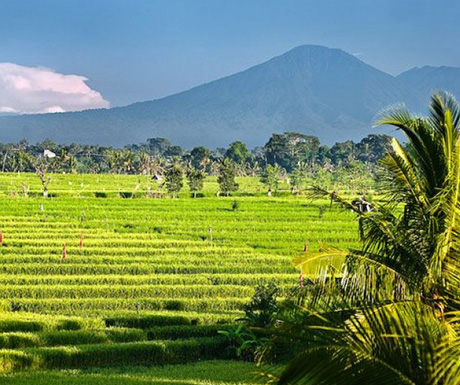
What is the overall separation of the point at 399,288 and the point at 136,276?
629 inches

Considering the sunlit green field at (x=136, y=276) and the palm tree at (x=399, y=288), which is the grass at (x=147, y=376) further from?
the palm tree at (x=399, y=288)

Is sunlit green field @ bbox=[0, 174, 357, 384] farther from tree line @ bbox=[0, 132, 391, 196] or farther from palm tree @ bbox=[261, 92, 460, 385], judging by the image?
tree line @ bbox=[0, 132, 391, 196]

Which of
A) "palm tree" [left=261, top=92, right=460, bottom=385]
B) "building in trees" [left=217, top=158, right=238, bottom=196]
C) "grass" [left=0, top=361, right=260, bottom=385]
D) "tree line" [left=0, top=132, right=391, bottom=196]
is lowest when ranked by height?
"grass" [left=0, top=361, right=260, bottom=385]

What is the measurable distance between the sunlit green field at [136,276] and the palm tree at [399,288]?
3.51ft

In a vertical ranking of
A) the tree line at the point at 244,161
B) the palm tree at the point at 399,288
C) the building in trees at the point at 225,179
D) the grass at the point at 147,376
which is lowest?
the grass at the point at 147,376

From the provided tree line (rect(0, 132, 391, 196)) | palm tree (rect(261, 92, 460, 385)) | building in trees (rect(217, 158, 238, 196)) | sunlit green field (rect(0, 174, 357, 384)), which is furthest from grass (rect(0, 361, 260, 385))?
tree line (rect(0, 132, 391, 196))

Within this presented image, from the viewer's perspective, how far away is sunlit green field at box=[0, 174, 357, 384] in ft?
44.1

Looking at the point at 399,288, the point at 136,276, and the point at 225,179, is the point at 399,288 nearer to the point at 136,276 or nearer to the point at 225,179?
the point at 136,276

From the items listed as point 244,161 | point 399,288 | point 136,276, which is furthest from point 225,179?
point 244,161

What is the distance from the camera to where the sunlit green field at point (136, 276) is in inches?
530

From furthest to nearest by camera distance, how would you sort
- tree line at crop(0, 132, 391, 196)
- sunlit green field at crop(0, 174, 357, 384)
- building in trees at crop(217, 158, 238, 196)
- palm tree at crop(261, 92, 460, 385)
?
tree line at crop(0, 132, 391, 196)
building in trees at crop(217, 158, 238, 196)
sunlit green field at crop(0, 174, 357, 384)
palm tree at crop(261, 92, 460, 385)

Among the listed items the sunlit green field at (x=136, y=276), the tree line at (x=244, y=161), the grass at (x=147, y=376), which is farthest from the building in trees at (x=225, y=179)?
the grass at (x=147, y=376)

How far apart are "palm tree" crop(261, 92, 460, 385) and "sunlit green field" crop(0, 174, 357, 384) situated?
1.07 metres

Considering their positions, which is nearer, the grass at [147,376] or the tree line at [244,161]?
the grass at [147,376]
